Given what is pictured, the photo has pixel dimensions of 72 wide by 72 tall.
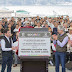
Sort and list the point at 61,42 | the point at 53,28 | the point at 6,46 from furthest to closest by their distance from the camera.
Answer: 1. the point at 53,28
2. the point at 61,42
3. the point at 6,46

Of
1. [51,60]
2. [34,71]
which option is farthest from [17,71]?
[34,71]

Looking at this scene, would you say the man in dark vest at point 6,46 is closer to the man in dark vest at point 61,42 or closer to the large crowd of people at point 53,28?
the large crowd of people at point 53,28

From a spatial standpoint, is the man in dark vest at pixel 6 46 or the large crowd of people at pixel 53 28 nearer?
the man in dark vest at pixel 6 46

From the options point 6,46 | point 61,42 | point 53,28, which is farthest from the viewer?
point 53,28

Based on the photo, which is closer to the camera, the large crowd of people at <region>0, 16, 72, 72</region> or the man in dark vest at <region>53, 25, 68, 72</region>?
the man in dark vest at <region>53, 25, 68, 72</region>

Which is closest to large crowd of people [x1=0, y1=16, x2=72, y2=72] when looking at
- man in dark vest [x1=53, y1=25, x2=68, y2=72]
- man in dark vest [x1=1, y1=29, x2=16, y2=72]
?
man in dark vest [x1=53, y1=25, x2=68, y2=72]

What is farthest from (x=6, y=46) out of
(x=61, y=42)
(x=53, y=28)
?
(x=53, y=28)

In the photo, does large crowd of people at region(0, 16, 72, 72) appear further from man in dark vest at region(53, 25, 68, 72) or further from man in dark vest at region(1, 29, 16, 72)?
man in dark vest at region(1, 29, 16, 72)

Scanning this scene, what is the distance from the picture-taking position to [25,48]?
5816mm

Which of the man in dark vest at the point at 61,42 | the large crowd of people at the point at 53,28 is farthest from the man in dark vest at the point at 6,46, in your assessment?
the man in dark vest at the point at 61,42

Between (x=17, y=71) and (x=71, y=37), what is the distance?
224 cm

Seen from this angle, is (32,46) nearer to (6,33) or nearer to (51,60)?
(6,33)

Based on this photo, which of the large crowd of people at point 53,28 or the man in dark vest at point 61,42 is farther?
the large crowd of people at point 53,28

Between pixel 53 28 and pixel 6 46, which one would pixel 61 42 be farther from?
pixel 53 28
